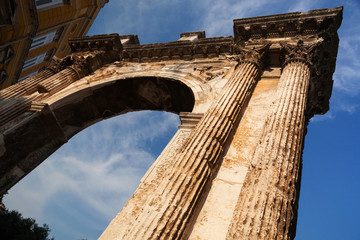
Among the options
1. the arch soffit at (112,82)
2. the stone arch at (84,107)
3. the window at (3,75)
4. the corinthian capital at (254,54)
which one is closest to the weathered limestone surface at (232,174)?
the corinthian capital at (254,54)

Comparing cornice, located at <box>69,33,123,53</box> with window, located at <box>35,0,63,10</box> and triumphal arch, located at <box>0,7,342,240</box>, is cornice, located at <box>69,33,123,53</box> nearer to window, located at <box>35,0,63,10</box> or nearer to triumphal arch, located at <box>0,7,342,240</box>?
triumphal arch, located at <box>0,7,342,240</box>

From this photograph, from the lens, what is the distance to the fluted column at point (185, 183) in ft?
14.3

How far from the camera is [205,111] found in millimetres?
8148

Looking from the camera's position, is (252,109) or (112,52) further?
(112,52)

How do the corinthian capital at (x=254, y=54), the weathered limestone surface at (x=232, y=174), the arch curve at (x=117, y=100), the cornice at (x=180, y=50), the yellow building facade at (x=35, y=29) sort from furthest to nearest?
the yellow building facade at (x=35, y=29) < the cornice at (x=180, y=50) < the arch curve at (x=117, y=100) < the corinthian capital at (x=254, y=54) < the weathered limestone surface at (x=232, y=174)

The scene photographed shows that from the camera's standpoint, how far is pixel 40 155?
10344 millimetres

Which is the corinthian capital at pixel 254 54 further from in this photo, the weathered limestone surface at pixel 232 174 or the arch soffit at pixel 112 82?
the arch soffit at pixel 112 82

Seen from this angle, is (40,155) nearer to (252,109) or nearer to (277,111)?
(252,109)

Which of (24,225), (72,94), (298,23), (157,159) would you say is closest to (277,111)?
(157,159)

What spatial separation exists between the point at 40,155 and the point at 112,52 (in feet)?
18.5

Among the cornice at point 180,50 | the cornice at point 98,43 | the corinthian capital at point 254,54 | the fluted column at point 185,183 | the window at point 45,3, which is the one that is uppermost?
the window at point 45,3

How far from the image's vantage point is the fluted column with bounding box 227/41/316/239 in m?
4.29

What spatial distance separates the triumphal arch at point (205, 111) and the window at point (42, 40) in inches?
222

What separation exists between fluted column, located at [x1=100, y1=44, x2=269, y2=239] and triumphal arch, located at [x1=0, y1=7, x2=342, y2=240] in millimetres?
20
